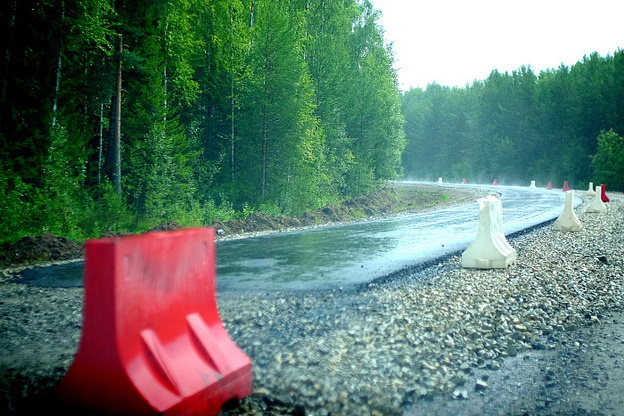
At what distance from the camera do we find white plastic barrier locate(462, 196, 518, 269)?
8422 millimetres

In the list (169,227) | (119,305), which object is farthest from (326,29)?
(119,305)

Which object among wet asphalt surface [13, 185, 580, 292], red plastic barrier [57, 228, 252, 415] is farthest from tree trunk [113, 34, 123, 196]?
red plastic barrier [57, 228, 252, 415]

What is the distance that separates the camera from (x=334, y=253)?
1019 cm

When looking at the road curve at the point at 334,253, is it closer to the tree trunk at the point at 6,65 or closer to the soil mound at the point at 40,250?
the soil mound at the point at 40,250

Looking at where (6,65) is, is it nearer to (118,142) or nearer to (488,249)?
(118,142)

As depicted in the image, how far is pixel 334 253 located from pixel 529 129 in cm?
6178

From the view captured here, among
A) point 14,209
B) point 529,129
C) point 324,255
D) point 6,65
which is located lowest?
point 324,255

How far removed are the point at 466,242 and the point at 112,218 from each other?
9.88 meters

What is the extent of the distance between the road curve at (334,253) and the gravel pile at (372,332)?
0.63 metres

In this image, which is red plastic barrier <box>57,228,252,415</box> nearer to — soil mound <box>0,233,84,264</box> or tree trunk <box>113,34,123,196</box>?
soil mound <box>0,233,84,264</box>

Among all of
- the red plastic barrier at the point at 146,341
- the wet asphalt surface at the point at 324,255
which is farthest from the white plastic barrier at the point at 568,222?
the red plastic barrier at the point at 146,341

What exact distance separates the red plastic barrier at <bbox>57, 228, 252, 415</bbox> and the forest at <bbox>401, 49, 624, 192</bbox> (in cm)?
4713

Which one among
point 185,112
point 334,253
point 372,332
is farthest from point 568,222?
point 185,112

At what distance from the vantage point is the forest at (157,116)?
1423 cm
